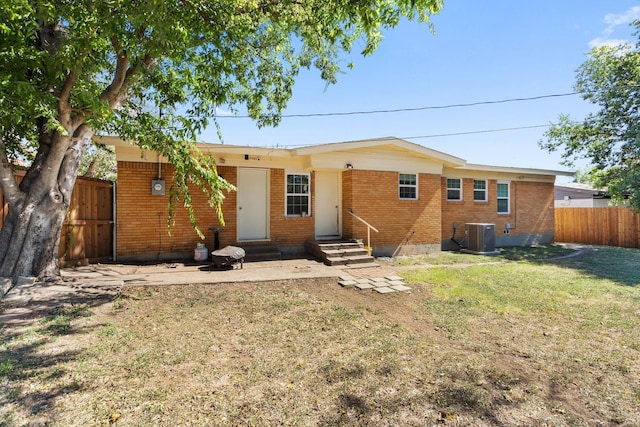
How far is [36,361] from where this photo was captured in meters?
3.13

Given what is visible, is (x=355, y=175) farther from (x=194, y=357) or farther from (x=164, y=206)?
(x=194, y=357)

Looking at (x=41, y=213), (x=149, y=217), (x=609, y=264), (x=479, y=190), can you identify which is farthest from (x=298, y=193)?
(x=609, y=264)

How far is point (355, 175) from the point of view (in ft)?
32.9

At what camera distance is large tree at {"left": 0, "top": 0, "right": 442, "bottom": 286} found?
4.11m

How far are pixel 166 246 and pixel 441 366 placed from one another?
777 cm

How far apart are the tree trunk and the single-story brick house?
1.74 m

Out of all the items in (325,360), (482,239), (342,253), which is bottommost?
(325,360)

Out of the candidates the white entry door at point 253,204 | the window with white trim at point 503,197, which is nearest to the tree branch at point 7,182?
the white entry door at point 253,204

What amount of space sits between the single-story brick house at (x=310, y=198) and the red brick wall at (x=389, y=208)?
0.03m

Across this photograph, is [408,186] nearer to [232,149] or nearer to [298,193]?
[298,193]

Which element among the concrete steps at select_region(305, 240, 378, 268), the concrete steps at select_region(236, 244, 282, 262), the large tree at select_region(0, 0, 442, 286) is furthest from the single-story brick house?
the large tree at select_region(0, 0, 442, 286)

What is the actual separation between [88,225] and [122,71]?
4.14 metres

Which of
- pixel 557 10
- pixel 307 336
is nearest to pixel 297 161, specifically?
pixel 307 336

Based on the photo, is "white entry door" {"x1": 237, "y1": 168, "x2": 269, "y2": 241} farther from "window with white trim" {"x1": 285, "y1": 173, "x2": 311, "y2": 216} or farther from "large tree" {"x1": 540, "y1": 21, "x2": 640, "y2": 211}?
"large tree" {"x1": 540, "y1": 21, "x2": 640, "y2": 211}
